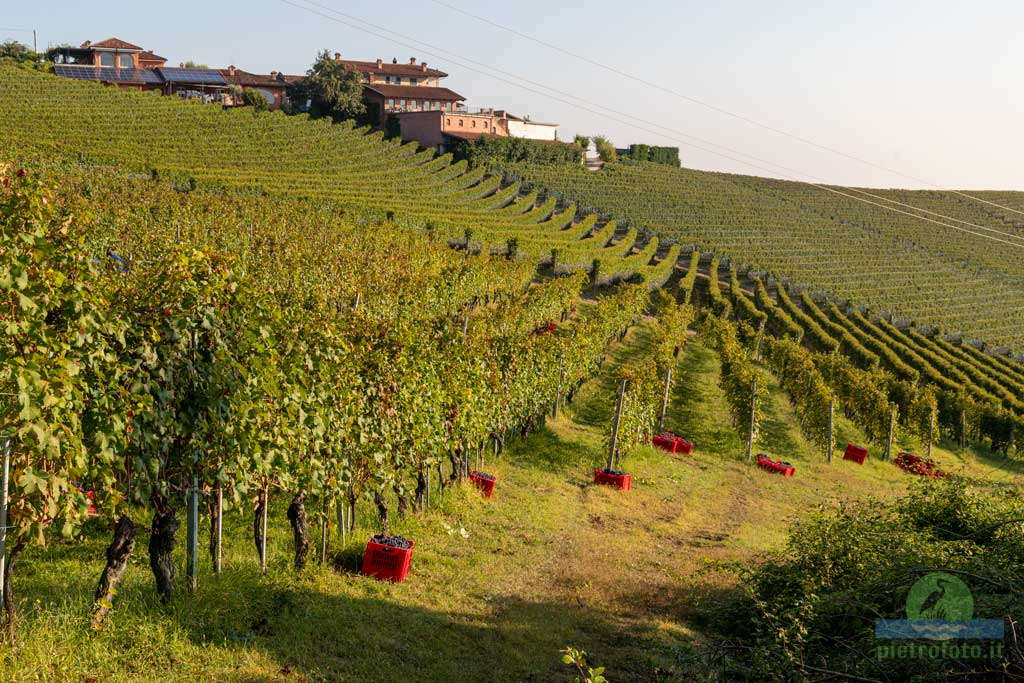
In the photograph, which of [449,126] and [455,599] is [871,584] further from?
[449,126]

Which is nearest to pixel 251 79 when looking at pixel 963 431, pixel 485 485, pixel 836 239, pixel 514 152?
pixel 514 152

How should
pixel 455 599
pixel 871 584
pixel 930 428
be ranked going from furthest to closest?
pixel 930 428 → pixel 455 599 → pixel 871 584

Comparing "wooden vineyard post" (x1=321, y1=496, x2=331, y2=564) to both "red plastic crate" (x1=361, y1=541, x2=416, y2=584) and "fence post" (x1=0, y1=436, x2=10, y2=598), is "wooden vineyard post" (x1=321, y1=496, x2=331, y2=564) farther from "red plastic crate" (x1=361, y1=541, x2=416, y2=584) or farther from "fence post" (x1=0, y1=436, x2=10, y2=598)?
"fence post" (x1=0, y1=436, x2=10, y2=598)

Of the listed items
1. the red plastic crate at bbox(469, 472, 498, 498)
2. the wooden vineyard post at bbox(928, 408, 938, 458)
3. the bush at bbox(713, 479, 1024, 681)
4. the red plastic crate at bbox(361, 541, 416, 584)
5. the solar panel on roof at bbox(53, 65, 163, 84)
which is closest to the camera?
the bush at bbox(713, 479, 1024, 681)

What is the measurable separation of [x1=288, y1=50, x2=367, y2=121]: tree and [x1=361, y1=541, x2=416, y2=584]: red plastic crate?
290 feet

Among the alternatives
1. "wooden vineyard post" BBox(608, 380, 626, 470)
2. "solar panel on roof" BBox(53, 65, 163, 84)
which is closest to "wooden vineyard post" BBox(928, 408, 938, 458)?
"wooden vineyard post" BBox(608, 380, 626, 470)

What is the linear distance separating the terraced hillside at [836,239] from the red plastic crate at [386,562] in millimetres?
51318

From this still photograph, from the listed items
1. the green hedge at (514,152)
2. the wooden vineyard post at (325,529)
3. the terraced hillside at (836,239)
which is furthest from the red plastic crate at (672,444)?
the green hedge at (514,152)

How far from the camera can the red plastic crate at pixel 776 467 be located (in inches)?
803

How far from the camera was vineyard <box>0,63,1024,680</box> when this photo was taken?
22.4 ft

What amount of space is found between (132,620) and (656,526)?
30.0ft

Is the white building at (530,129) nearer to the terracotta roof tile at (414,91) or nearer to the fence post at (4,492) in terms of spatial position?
the terracotta roof tile at (414,91)

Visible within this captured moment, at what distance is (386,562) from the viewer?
31.8ft

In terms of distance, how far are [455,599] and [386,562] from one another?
0.92m
